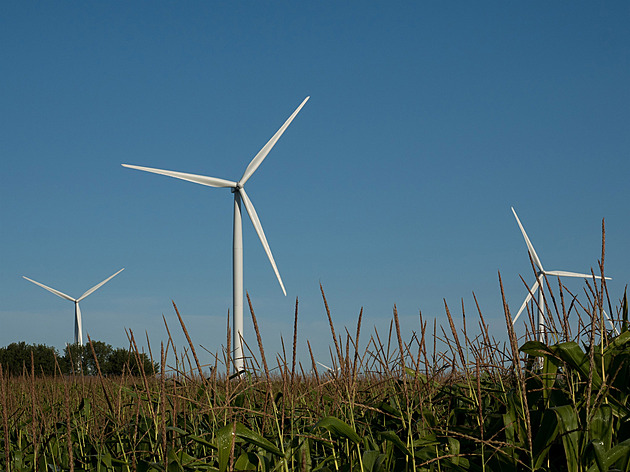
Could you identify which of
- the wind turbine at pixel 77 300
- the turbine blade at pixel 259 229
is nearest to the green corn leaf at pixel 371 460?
the turbine blade at pixel 259 229

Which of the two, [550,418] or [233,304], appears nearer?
[550,418]

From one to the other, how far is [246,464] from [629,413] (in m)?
3.02

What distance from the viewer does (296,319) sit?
3.99m

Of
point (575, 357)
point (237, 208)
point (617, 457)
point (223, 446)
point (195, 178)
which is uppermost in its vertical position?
point (195, 178)

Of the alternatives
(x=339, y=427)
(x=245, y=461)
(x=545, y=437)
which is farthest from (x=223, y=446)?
(x=545, y=437)

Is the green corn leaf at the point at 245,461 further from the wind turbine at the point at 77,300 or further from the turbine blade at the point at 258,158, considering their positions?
the wind turbine at the point at 77,300

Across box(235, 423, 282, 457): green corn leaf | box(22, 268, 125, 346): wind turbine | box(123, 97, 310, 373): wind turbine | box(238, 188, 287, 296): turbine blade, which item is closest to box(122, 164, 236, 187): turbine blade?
box(123, 97, 310, 373): wind turbine

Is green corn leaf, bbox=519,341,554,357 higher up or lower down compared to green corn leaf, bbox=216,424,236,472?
higher up

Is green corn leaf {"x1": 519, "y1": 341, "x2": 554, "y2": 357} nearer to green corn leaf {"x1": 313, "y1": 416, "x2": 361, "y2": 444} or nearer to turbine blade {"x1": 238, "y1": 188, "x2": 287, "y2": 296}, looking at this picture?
green corn leaf {"x1": 313, "y1": 416, "x2": 361, "y2": 444}

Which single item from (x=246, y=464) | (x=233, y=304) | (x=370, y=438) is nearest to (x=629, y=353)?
(x=370, y=438)

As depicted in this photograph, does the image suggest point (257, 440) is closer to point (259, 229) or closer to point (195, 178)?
point (259, 229)

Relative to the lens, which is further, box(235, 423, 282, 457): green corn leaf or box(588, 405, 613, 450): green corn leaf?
box(588, 405, 613, 450): green corn leaf

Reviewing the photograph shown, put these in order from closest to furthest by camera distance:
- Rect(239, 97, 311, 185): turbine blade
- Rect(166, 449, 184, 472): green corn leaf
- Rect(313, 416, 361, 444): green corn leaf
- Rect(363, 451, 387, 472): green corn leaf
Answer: Rect(313, 416, 361, 444): green corn leaf
Rect(363, 451, 387, 472): green corn leaf
Rect(166, 449, 184, 472): green corn leaf
Rect(239, 97, 311, 185): turbine blade

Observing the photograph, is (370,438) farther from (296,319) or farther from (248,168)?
(248,168)
